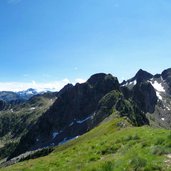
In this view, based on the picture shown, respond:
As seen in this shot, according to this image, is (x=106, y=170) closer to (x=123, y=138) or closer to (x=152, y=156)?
(x=152, y=156)

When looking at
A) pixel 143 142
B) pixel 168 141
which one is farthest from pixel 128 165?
pixel 143 142

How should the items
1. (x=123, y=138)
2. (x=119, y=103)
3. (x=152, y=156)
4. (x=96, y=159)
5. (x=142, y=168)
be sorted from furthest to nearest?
(x=119, y=103)
(x=123, y=138)
(x=96, y=159)
(x=152, y=156)
(x=142, y=168)

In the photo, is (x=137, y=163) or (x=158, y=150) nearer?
(x=137, y=163)

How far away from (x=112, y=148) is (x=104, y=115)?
167191 mm

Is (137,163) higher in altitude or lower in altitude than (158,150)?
lower

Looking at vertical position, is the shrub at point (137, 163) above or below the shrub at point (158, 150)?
below

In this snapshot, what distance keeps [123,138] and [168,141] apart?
9.03 meters

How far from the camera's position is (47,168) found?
1108 inches

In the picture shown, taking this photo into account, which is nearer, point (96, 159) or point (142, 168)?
point (142, 168)

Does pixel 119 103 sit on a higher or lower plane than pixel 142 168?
higher

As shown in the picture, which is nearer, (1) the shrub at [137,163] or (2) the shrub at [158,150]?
(1) the shrub at [137,163]

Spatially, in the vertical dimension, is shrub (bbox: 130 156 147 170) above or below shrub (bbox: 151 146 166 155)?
below

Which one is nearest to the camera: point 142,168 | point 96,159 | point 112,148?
point 142,168

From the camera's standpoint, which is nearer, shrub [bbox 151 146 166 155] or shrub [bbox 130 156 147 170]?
shrub [bbox 130 156 147 170]
